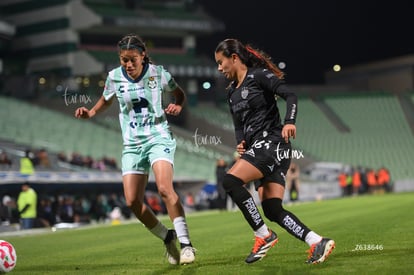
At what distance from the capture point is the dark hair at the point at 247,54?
8.56 meters

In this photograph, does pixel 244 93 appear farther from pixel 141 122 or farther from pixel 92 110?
pixel 92 110

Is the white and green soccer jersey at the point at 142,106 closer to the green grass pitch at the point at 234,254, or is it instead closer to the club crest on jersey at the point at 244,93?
the club crest on jersey at the point at 244,93

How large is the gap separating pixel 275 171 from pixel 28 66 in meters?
51.2

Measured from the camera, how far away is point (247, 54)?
28.5ft

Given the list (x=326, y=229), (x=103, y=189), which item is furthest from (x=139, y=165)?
(x=103, y=189)

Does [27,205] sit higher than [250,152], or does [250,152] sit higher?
[27,205]

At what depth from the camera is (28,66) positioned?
57594 mm

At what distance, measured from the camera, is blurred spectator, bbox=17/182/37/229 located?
22.5 m

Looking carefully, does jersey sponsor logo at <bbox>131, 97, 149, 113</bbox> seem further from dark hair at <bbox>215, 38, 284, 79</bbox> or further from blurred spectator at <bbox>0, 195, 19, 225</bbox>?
blurred spectator at <bbox>0, 195, 19, 225</bbox>

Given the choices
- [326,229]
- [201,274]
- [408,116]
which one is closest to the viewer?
[201,274]

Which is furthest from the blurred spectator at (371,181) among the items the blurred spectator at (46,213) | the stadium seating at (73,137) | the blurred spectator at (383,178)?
the blurred spectator at (46,213)

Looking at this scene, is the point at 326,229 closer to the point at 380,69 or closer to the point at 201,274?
the point at 201,274

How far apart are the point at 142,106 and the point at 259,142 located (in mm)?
1393

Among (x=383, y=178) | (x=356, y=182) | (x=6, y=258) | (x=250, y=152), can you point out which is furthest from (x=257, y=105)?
(x=383, y=178)
